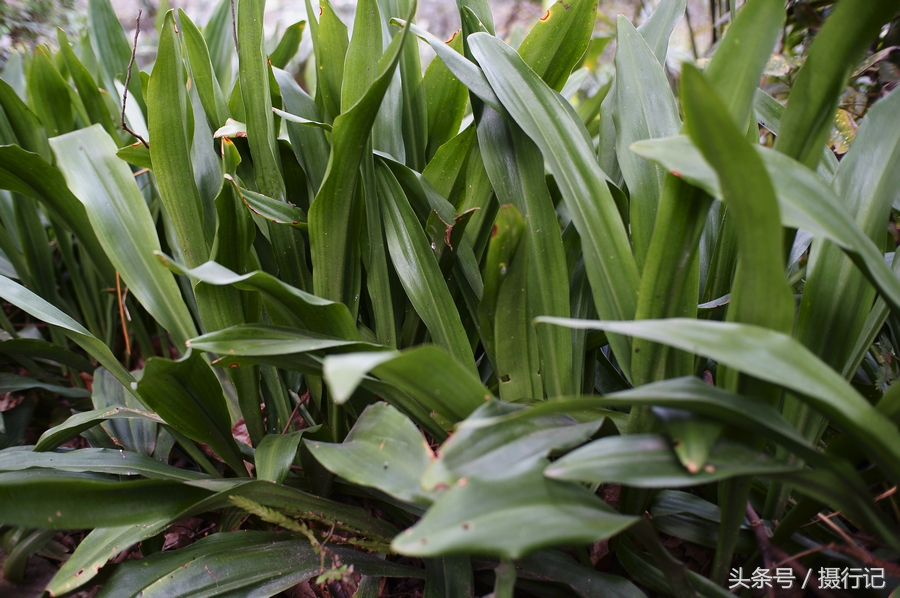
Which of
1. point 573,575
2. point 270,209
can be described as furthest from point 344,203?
point 573,575

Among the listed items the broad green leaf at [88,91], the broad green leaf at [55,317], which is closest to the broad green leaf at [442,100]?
the broad green leaf at [55,317]

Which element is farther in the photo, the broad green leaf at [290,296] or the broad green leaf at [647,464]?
the broad green leaf at [290,296]

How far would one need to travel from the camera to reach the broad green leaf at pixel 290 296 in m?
0.51

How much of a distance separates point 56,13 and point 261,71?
1.39m

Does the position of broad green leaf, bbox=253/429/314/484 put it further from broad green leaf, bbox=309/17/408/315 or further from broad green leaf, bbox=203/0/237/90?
broad green leaf, bbox=203/0/237/90

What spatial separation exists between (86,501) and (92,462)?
0.55 feet

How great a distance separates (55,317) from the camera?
72 cm

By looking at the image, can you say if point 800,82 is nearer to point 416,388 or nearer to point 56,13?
point 416,388

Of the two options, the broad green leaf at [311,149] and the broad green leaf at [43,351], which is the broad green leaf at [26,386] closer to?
the broad green leaf at [43,351]

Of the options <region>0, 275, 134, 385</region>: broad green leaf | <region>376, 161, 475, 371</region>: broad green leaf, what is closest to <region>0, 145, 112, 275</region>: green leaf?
<region>0, 275, 134, 385</region>: broad green leaf

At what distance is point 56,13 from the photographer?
161 cm

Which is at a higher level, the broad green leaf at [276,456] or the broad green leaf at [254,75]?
the broad green leaf at [254,75]

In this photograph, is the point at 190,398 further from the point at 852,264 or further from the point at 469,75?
the point at 852,264

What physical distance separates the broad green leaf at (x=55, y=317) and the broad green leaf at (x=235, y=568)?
0.88 ft
